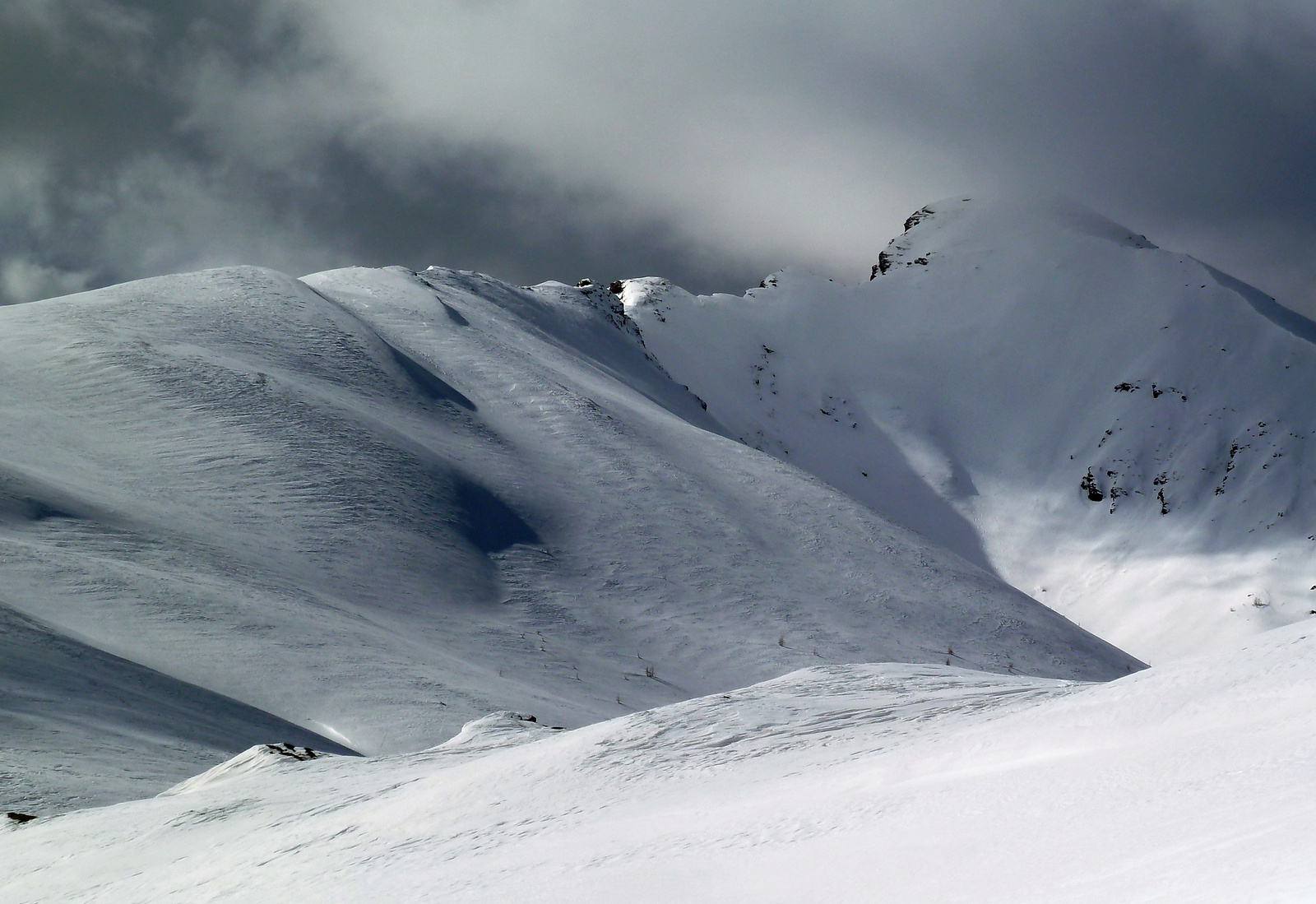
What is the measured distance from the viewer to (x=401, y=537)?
2700 centimetres

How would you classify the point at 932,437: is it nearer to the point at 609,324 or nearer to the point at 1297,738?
the point at 609,324

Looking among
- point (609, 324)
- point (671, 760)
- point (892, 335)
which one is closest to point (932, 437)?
point (892, 335)

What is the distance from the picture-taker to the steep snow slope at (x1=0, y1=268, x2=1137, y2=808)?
18250 mm

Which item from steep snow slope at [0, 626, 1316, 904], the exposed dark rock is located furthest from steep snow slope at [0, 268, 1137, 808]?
the exposed dark rock

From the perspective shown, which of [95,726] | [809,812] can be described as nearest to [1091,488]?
[95,726]

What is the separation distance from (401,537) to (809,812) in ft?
72.9

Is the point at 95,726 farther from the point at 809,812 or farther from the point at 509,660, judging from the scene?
the point at 509,660

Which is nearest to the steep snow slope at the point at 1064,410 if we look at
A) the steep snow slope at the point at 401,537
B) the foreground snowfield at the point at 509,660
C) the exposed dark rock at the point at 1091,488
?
the exposed dark rock at the point at 1091,488

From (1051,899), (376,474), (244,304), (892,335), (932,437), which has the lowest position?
(1051,899)

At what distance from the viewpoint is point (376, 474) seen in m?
29.7

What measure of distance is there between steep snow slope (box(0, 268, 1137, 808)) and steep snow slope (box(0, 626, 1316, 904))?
447 centimetres

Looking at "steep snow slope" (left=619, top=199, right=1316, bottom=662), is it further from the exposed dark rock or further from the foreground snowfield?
the foreground snowfield

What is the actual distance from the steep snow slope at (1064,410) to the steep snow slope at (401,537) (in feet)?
181

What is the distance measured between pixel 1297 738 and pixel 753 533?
2892cm
